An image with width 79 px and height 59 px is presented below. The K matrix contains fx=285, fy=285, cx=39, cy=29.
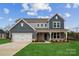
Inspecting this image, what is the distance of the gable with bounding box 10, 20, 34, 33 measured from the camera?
3186 cm

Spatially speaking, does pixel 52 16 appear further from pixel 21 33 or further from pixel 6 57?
pixel 6 57

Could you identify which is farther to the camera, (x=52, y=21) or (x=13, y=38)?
(x=52, y=21)

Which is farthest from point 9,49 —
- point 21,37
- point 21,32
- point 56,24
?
point 56,24

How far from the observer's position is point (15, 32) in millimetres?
31609

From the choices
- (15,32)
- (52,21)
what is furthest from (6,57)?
(52,21)

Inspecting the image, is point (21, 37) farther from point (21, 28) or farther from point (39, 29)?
point (39, 29)

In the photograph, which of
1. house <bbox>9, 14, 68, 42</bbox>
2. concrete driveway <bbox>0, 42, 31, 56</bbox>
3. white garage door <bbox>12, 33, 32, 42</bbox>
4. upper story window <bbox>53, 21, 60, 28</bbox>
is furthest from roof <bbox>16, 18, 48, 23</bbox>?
concrete driveway <bbox>0, 42, 31, 56</bbox>

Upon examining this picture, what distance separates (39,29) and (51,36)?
2006 millimetres

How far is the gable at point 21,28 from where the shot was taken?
31861 mm

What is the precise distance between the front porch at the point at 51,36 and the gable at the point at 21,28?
3.93ft

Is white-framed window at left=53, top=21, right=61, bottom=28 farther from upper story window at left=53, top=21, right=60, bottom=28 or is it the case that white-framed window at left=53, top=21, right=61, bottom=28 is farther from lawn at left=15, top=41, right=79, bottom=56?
lawn at left=15, top=41, right=79, bottom=56

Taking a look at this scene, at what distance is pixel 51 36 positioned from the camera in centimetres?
3169

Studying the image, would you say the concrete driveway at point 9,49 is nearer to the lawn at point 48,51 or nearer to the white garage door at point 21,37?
the lawn at point 48,51

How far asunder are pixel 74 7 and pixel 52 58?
1354 cm
